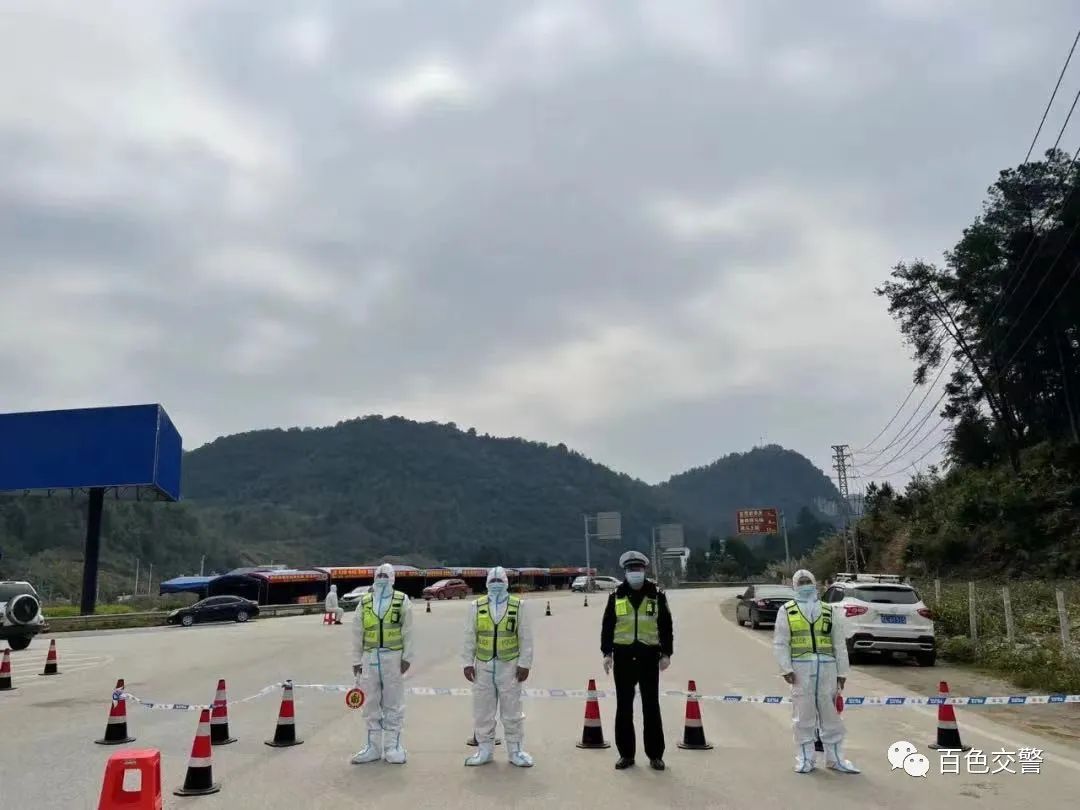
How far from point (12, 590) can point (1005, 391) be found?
47.1m

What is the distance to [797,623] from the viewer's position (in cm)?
746

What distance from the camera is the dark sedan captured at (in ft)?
85.6

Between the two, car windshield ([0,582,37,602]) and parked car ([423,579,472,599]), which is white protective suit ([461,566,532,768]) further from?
parked car ([423,579,472,599])

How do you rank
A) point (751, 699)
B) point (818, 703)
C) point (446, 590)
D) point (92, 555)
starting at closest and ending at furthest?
point (818, 703) → point (751, 699) → point (92, 555) → point (446, 590)

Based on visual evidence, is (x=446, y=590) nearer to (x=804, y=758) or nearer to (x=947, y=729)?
(x=947, y=729)

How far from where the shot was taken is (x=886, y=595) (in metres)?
15.1

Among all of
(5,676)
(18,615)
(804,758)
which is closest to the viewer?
(804,758)

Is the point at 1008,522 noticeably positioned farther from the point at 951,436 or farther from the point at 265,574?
the point at 265,574

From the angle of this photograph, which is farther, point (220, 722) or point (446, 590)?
point (446, 590)

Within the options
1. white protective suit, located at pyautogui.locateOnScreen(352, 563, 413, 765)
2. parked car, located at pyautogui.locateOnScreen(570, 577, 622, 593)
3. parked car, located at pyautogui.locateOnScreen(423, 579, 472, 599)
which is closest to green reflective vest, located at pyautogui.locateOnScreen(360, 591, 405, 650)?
white protective suit, located at pyautogui.locateOnScreen(352, 563, 413, 765)

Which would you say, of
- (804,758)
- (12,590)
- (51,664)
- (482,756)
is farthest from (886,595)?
(12,590)

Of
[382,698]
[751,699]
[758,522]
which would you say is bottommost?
[751,699]

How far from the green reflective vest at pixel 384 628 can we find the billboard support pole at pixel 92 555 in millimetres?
35863

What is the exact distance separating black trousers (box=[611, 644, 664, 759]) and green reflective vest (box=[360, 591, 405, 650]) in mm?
2088
